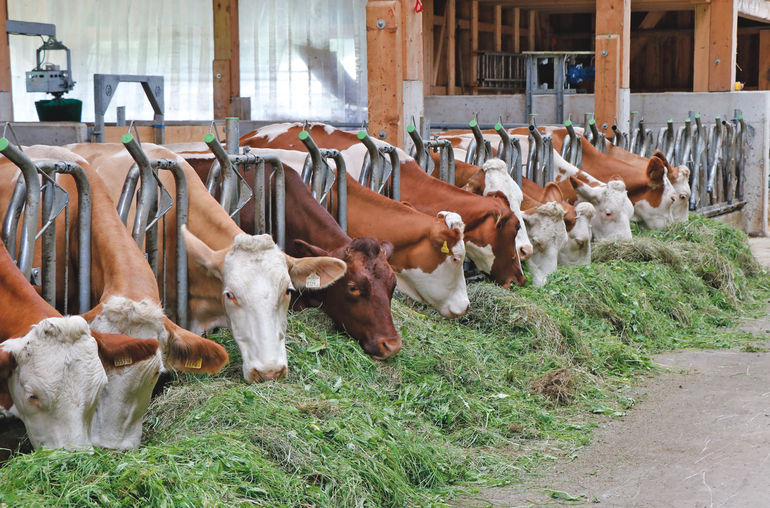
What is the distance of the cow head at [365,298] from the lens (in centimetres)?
543

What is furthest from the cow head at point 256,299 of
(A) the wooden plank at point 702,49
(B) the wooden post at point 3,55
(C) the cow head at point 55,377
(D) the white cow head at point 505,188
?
(A) the wooden plank at point 702,49

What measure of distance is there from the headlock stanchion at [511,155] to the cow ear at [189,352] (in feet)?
17.0

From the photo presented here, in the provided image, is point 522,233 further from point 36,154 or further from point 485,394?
point 36,154

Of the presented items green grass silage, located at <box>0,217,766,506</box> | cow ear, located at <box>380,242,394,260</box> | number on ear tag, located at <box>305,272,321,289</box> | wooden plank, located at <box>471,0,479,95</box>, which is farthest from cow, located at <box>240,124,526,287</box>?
wooden plank, located at <box>471,0,479,95</box>

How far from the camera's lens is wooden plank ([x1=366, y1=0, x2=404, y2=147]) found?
8.12m

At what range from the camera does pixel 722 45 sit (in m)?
15.3

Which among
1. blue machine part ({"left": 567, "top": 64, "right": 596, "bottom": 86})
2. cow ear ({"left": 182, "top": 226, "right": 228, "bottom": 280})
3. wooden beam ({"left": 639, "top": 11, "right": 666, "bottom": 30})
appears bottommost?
cow ear ({"left": 182, "top": 226, "right": 228, "bottom": 280})

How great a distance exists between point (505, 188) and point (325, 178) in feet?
6.72

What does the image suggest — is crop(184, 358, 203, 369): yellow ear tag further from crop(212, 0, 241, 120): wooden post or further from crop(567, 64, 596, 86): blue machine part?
crop(567, 64, 596, 86): blue machine part

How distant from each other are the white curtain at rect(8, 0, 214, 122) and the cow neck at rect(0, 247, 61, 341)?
933cm

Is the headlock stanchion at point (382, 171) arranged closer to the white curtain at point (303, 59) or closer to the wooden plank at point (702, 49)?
the white curtain at point (303, 59)

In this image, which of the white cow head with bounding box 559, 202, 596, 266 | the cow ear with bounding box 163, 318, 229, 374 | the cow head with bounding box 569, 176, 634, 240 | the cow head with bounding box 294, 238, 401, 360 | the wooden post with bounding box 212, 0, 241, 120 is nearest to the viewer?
the cow ear with bounding box 163, 318, 229, 374

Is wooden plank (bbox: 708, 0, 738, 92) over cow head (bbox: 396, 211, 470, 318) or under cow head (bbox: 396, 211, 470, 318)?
over

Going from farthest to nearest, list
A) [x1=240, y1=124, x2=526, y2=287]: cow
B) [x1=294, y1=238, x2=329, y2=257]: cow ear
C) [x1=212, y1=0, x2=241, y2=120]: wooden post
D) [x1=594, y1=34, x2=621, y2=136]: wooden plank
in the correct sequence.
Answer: [x1=212, y1=0, x2=241, y2=120]: wooden post < [x1=594, y1=34, x2=621, y2=136]: wooden plank < [x1=240, y1=124, x2=526, y2=287]: cow < [x1=294, y1=238, x2=329, y2=257]: cow ear
